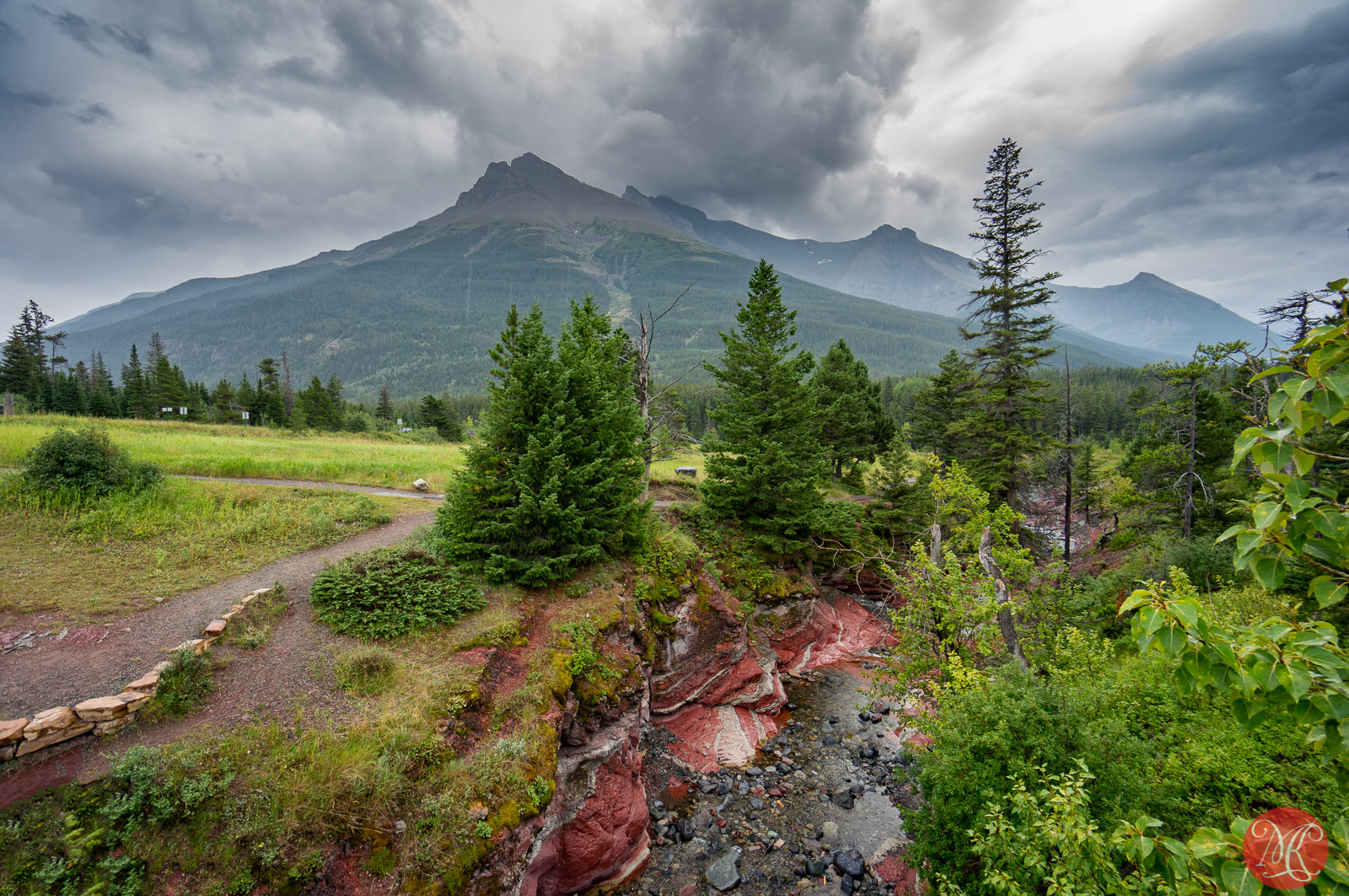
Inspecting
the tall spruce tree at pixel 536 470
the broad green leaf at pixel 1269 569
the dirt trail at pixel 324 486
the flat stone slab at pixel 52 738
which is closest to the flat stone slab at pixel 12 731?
the flat stone slab at pixel 52 738

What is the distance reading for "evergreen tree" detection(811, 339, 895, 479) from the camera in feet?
109

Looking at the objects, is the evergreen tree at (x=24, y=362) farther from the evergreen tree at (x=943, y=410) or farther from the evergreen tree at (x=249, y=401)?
the evergreen tree at (x=943, y=410)

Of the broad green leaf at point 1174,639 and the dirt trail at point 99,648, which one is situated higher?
the broad green leaf at point 1174,639

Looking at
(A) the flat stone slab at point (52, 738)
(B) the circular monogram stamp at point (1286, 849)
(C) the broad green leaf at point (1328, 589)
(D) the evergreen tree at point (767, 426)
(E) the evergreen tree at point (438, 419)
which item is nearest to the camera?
(B) the circular monogram stamp at point (1286, 849)

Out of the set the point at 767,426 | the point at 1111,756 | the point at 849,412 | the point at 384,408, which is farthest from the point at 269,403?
the point at 1111,756

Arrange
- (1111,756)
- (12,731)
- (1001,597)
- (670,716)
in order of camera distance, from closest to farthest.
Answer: (12,731), (1111,756), (1001,597), (670,716)

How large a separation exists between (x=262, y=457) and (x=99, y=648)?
17915 millimetres

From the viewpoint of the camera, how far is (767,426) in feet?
69.9

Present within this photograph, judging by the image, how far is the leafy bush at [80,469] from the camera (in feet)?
46.8

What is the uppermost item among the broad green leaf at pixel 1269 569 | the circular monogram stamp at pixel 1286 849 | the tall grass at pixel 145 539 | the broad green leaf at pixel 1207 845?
the broad green leaf at pixel 1269 569

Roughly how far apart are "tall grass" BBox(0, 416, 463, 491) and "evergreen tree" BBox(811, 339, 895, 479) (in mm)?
23063

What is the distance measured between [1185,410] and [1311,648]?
23540mm

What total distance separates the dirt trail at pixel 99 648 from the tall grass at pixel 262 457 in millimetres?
9414

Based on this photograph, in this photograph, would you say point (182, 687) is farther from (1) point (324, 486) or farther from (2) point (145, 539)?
(1) point (324, 486)
